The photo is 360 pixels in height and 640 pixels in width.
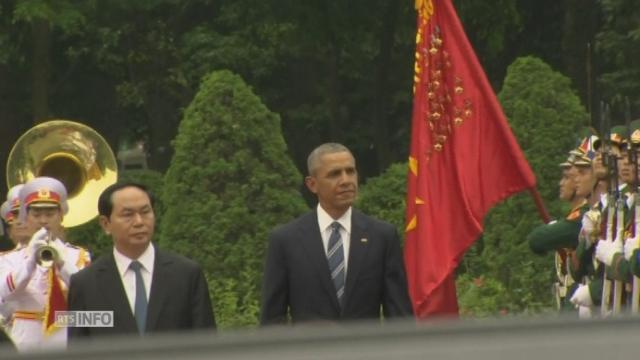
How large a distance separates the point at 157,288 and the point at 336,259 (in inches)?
38.2

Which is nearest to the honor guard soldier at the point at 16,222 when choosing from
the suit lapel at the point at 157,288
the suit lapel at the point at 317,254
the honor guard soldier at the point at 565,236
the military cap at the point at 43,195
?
the military cap at the point at 43,195

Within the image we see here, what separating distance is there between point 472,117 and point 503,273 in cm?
230

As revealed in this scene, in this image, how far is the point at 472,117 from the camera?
462 inches

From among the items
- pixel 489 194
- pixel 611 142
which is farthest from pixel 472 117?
pixel 611 142

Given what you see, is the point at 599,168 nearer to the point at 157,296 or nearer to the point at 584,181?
the point at 584,181

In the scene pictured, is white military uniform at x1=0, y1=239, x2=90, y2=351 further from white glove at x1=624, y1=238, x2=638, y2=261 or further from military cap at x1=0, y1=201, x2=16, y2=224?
white glove at x1=624, y1=238, x2=638, y2=261

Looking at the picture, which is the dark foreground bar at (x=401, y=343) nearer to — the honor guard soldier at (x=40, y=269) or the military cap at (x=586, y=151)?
the honor guard soldier at (x=40, y=269)

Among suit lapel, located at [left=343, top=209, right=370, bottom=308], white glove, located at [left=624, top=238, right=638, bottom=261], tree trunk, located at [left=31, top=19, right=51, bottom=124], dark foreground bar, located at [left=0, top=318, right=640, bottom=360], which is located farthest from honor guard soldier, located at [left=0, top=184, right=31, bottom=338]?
tree trunk, located at [left=31, top=19, right=51, bottom=124]

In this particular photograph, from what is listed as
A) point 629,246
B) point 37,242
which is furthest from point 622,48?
point 37,242

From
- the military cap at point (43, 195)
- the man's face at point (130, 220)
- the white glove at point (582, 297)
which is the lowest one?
the white glove at point (582, 297)

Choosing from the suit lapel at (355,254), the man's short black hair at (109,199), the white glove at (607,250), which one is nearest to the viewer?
the man's short black hair at (109,199)

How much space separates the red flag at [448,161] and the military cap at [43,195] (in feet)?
7.96

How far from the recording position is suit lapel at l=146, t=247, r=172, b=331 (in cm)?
688

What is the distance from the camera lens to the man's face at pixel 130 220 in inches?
277
